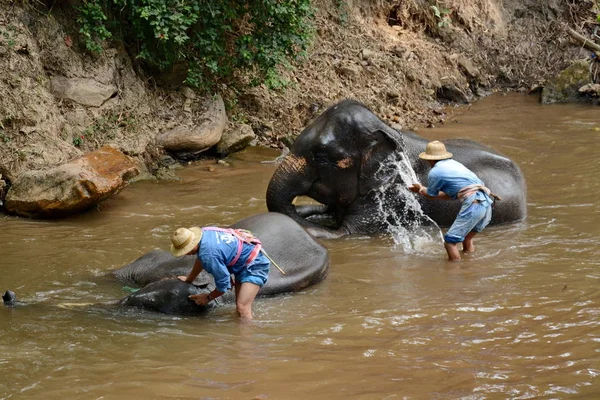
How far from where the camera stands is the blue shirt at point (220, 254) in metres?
6.04

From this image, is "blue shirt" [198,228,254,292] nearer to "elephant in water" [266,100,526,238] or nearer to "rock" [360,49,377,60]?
"elephant in water" [266,100,526,238]

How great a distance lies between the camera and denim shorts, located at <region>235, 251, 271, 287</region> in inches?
248

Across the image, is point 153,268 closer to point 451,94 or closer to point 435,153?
point 435,153

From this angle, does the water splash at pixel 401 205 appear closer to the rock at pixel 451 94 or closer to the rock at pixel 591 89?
the rock at pixel 451 94

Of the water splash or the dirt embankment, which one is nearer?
the water splash

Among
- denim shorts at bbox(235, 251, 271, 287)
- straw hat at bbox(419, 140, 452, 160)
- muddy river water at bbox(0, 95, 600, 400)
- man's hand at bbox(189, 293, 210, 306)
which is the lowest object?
muddy river water at bbox(0, 95, 600, 400)

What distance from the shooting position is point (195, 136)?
1170 cm

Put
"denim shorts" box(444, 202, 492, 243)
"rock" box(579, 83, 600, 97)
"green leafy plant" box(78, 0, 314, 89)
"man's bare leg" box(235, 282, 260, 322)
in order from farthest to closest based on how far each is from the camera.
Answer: "rock" box(579, 83, 600, 97)
"green leafy plant" box(78, 0, 314, 89)
"denim shorts" box(444, 202, 492, 243)
"man's bare leg" box(235, 282, 260, 322)

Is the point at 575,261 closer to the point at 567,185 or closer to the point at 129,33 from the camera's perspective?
the point at 567,185

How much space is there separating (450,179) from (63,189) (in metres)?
3.99

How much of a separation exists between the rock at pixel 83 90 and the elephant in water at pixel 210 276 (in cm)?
435

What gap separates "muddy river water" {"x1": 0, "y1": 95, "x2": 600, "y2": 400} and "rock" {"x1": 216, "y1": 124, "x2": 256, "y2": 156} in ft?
7.37

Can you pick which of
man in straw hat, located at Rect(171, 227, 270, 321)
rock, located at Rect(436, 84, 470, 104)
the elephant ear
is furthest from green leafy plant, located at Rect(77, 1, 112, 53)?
rock, located at Rect(436, 84, 470, 104)

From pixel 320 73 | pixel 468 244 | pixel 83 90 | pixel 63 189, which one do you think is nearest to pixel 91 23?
pixel 83 90
